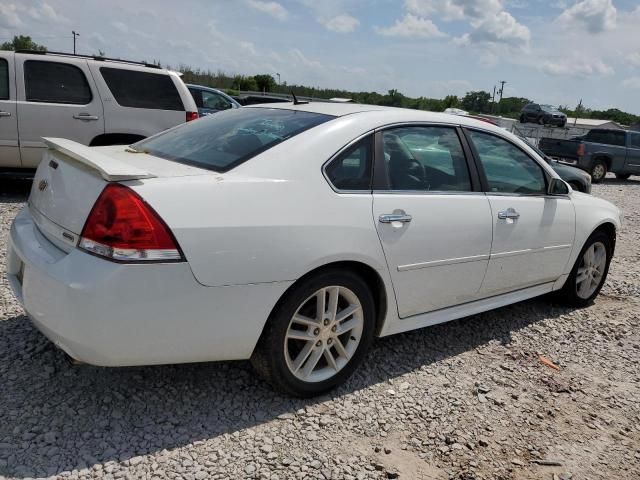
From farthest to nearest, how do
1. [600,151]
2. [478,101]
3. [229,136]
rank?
1. [478,101]
2. [600,151]
3. [229,136]

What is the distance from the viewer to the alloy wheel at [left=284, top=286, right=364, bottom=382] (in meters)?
2.91

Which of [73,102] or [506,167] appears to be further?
[73,102]

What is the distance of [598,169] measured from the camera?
55.3 ft

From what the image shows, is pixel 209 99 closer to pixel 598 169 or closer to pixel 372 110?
pixel 372 110

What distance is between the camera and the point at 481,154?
3.83 metres

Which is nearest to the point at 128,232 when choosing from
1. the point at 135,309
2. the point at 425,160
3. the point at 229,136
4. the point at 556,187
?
the point at 135,309

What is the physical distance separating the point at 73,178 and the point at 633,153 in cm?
1856

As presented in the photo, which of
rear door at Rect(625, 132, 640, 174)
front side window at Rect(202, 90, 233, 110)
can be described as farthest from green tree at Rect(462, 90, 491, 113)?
front side window at Rect(202, 90, 233, 110)

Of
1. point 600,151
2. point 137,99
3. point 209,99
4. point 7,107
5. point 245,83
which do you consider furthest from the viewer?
point 245,83

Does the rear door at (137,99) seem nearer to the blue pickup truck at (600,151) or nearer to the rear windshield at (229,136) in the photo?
the rear windshield at (229,136)

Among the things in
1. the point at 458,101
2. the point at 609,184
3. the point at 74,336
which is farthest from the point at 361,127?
the point at 458,101

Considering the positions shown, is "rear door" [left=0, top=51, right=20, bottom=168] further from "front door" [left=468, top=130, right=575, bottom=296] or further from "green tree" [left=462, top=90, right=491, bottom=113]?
"green tree" [left=462, top=90, right=491, bottom=113]

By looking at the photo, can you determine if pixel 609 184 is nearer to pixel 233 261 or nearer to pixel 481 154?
pixel 481 154

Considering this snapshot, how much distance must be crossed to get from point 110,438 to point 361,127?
2.05m
